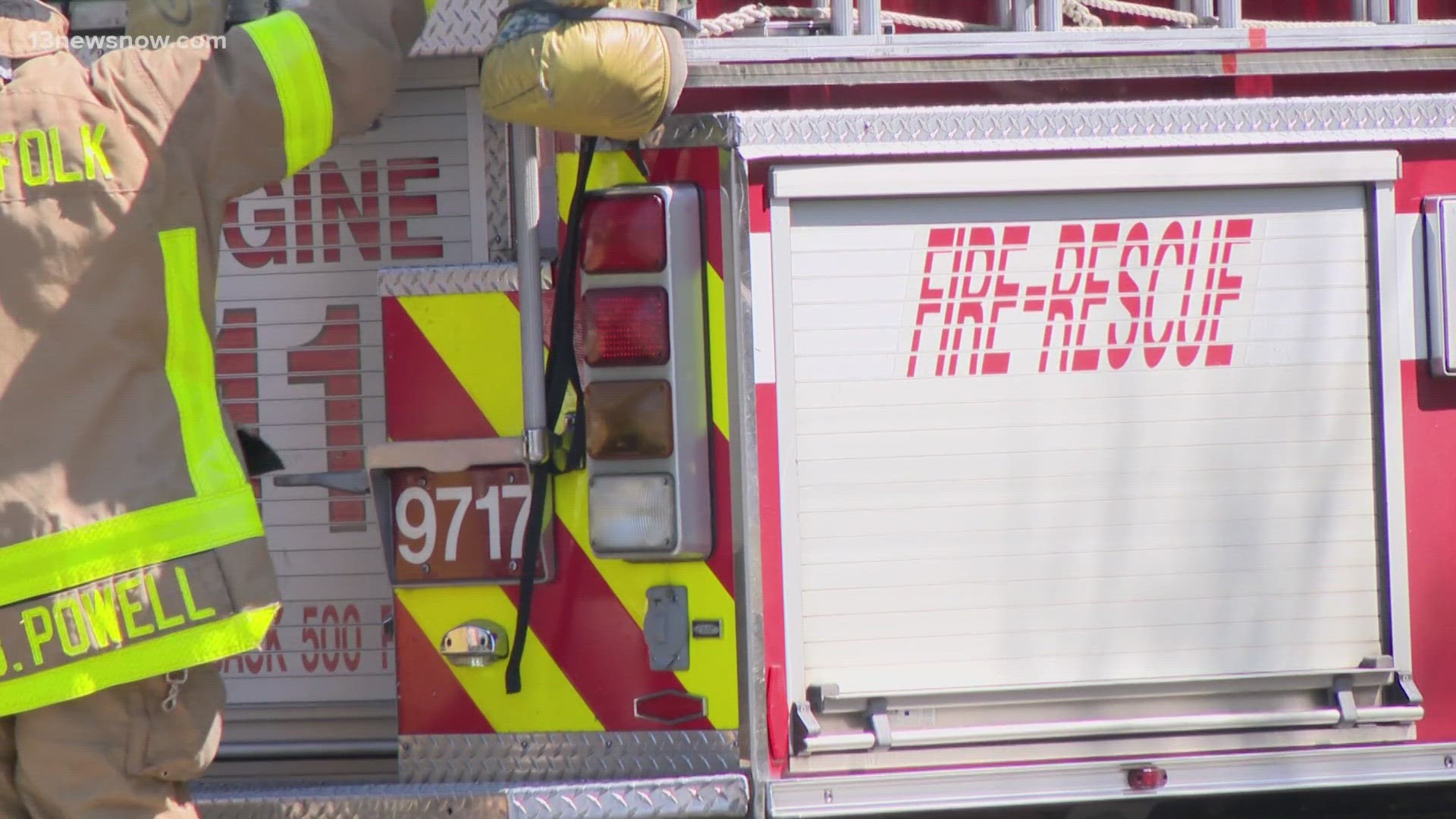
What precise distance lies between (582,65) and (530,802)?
1.30 m

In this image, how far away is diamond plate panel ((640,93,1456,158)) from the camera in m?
2.75

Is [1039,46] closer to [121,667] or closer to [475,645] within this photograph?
[475,645]

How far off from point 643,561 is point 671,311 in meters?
0.46

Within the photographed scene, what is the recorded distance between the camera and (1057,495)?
9.28ft

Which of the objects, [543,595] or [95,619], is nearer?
[95,619]

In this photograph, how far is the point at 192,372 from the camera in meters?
2.57

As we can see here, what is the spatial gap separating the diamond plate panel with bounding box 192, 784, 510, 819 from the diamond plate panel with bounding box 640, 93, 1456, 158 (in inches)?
49.0

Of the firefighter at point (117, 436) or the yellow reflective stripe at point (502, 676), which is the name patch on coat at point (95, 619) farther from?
the yellow reflective stripe at point (502, 676)

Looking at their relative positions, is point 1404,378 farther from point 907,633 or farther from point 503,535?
point 503,535

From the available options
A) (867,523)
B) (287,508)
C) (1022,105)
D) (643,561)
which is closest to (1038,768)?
(867,523)

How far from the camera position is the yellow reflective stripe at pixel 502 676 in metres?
2.87

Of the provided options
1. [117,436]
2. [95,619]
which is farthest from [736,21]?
[95,619]

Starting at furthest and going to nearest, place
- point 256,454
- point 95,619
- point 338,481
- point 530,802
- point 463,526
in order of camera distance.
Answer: point 338,481, point 463,526, point 256,454, point 530,802, point 95,619

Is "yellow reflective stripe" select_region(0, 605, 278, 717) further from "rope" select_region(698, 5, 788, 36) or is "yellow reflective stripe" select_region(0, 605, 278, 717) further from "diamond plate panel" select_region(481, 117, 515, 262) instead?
"rope" select_region(698, 5, 788, 36)
